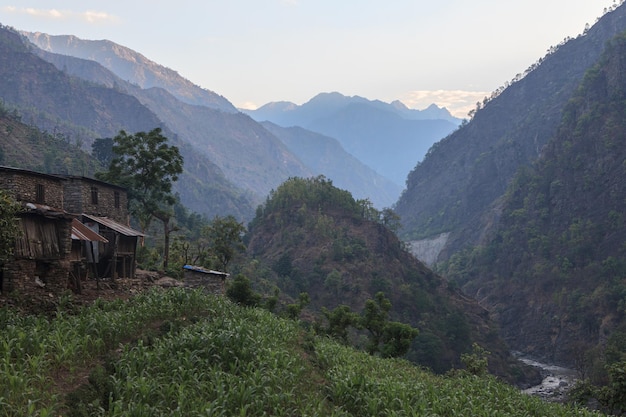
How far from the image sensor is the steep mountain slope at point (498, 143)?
15650 cm

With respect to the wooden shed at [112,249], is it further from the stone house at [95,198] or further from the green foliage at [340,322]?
the green foliage at [340,322]

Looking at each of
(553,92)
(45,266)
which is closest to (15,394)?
(45,266)

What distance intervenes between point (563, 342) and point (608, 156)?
4081 cm

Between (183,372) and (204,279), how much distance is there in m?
20.5

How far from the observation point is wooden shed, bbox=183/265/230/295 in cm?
3519

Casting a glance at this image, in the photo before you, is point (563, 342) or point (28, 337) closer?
point (28, 337)

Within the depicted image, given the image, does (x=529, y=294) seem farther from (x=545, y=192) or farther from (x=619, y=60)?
(x=619, y=60)

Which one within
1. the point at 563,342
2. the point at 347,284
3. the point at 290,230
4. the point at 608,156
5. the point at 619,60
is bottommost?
the point at 563,342

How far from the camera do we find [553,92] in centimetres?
17162

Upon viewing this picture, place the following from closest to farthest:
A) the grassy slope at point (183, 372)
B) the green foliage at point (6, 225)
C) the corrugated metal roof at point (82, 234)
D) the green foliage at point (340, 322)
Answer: the grassy slope at point (183, 372)
the green foliage at point (6, 225)
the corrugated metal roof at point (82, 234)
the green foliage at point (340, 322)

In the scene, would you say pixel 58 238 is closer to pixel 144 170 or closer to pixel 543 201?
pixel 144 170

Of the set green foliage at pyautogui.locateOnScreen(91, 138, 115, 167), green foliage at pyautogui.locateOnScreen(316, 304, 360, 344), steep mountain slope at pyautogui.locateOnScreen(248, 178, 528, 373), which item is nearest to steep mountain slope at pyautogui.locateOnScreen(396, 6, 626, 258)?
steep mountain slope at pyautogui.locateOnScreen(248, 178, 528, 373)

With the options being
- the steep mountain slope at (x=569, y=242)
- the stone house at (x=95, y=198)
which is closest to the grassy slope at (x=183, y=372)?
the stone house at (x=95, y=198)

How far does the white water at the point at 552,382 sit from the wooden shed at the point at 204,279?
134 feet
